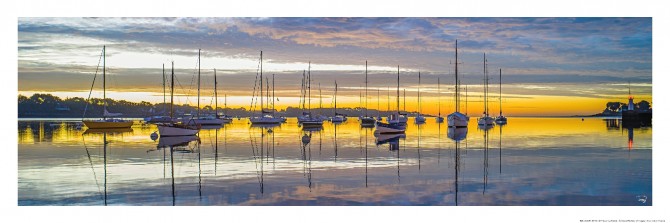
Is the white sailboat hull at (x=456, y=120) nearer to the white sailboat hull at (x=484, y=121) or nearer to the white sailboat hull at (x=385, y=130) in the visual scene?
the white sailboat hull at (x=484, y=121)

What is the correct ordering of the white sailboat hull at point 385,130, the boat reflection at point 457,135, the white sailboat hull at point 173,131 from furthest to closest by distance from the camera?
the white sailboat hull at point 385,130, the boat reflection at point 457,135, the white sailboat hull at point 173,131

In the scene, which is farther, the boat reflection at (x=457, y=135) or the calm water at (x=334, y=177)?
the boat reflection at (x=457, y=135)

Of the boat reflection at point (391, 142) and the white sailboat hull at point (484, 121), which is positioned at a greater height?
the white sailboat hull at point (484, 121)

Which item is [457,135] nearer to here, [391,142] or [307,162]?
[391,142]

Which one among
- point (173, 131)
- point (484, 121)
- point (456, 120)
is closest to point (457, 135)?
point (456, 120)

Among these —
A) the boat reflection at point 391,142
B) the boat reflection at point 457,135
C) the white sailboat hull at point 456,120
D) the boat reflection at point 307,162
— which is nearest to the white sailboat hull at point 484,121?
the white sailboat hull at point 456,120

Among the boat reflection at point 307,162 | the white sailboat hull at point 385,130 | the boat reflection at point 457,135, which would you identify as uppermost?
the white sailboat hull at point 385,130

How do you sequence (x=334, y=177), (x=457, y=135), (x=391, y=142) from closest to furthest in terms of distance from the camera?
(x=334, y=177), (x=391, y=142), (x=457, y=135)

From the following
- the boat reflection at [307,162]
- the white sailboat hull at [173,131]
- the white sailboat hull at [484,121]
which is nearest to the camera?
the boat reflection at [307,162]

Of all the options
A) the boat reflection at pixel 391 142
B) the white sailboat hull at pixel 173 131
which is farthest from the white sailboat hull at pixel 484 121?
the white sailboat hull at pixel 173 131

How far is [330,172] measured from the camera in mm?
18500

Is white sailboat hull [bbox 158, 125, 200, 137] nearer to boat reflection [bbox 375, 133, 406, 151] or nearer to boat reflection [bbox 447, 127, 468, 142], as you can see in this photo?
boat reflection [bbox 375, 133, 406, 151]

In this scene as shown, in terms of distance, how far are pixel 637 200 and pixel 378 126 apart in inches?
1228
